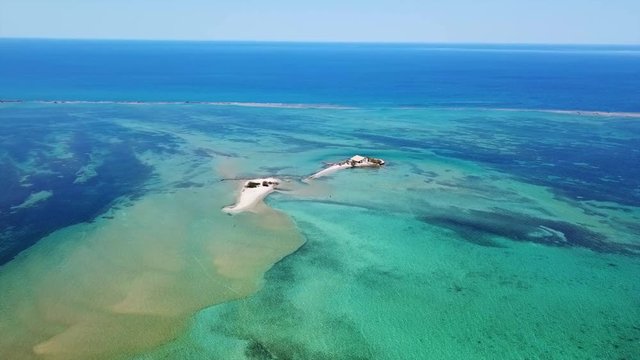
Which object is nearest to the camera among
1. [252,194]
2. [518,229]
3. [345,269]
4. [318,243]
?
[345,269]

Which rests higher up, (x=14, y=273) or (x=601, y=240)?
(x=601, y=240)

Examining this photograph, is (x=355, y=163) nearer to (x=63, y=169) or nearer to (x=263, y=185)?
(x=263, y=185)

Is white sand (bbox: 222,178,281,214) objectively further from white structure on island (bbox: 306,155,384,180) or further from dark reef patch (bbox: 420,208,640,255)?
dark reef patch (bbox: 420,208,640,255)

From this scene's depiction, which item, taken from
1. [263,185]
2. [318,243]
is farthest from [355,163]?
[318,243]

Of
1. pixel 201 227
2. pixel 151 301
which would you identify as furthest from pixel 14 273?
pixel 201 227

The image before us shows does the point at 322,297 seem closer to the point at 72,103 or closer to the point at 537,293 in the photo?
the point at 537,293

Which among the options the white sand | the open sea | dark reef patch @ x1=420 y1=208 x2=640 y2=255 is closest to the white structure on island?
the open sea

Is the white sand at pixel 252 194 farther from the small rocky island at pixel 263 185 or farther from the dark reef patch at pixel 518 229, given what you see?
the dark reef patch at pixel 518 229
